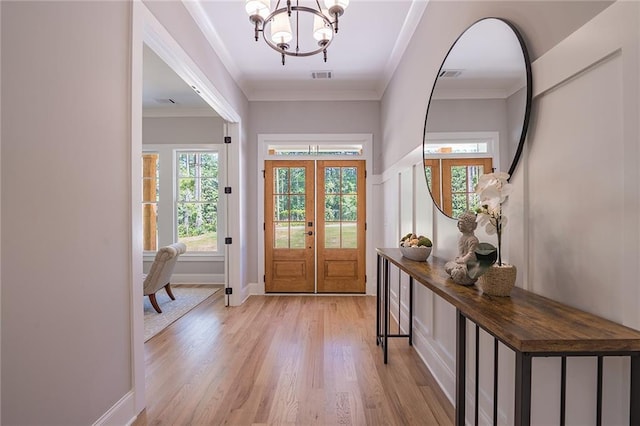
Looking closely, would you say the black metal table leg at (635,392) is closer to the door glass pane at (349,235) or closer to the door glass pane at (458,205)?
the door glass pane at (458,205)

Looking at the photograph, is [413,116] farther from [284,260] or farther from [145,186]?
[145,186]

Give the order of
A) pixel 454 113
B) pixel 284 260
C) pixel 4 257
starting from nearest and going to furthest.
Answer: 1. pixel 4 257
2. pixel 454 113
3. pixel 284 260

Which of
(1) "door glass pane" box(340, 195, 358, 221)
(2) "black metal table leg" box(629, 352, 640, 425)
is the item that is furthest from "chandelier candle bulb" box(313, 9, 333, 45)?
(1) "door glass pane" box(340, 195, 358, 221)

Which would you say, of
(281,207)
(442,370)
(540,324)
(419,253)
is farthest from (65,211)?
(281,207)

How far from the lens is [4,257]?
3.51 ft

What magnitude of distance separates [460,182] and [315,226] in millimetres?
2911

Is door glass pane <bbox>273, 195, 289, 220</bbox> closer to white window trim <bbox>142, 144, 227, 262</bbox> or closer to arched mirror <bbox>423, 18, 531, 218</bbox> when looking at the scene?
white window trim <bbox>142, 144, 227, 262</bbox>

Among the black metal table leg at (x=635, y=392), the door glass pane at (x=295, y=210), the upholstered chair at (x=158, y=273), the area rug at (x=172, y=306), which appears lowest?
the area rug at (x=172, y=306)

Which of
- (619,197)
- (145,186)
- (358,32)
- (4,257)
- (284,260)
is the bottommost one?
(284,260)

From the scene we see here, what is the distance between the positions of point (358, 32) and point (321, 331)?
293cm

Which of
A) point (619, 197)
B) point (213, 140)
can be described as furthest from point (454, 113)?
point (213, 140)

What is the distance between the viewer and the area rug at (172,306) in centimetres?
327

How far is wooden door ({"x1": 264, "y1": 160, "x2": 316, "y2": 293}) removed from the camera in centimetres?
454

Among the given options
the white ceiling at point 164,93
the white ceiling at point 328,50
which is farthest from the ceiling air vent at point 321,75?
the white ceiling at point 164,93
